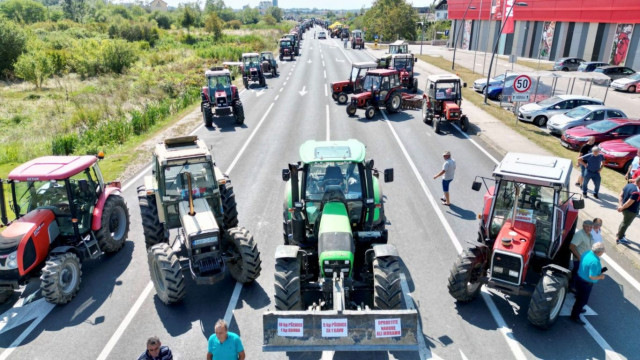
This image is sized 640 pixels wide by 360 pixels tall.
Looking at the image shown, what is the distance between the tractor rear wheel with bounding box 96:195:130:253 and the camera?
9.98 metres

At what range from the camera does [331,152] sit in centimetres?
873

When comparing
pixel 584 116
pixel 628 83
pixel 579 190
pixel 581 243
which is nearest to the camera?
pixel 581 243

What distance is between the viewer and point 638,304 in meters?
8.51

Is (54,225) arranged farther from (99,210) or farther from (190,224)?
(190,224)

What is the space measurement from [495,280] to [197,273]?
5.71 meters

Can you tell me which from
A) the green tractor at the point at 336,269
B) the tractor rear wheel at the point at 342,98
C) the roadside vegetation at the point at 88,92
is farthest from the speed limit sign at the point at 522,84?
the roadside vegetation at the point at 88,92

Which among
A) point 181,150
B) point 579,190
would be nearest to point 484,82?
point 579,190

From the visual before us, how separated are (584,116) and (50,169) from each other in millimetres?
21036

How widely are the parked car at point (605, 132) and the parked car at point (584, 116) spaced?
1.10m

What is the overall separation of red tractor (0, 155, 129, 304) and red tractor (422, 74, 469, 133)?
1574 cm

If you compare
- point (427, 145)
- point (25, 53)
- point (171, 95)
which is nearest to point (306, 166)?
point (427, 145)

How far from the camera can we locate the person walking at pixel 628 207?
410 inches

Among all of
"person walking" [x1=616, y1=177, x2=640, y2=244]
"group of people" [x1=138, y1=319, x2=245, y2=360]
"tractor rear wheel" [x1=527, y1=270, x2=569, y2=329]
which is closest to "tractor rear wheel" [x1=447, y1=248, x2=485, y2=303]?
"tractor rear wheel" [x1=527, y1=270, x2=569, y2=329]

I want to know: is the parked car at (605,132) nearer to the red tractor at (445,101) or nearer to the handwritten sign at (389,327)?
the red tractor at (445,101)
